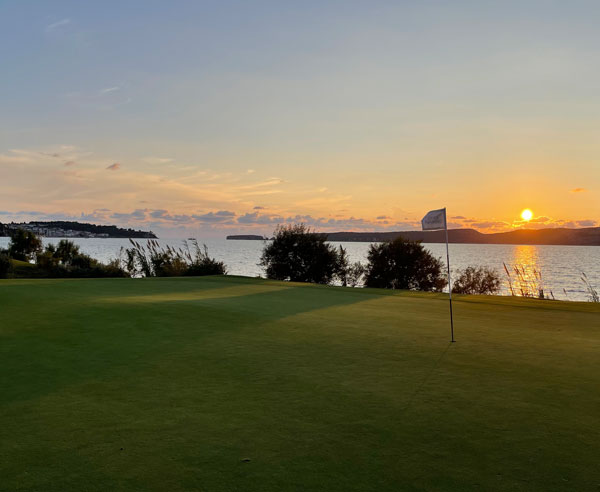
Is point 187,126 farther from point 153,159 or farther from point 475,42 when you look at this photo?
point 475,42

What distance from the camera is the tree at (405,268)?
34750mm

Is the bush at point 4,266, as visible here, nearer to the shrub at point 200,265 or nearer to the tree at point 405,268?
the shrub at point 200,265

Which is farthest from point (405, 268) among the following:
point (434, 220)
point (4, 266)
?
point (4, 266)

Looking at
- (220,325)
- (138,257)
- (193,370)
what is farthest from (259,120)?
(193,370)

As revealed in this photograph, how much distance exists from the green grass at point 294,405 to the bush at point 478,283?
24960 mm

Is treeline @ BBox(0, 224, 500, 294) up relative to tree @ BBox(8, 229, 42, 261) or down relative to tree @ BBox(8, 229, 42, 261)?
down

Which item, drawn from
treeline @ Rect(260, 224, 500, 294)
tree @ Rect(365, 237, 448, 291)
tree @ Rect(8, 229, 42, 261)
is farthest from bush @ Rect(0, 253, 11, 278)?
tree @ Rect(365, 237, 448, 291)

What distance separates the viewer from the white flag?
8.18 metres

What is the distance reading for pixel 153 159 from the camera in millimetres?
29625

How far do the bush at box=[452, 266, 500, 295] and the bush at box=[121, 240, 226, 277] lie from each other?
17422mm

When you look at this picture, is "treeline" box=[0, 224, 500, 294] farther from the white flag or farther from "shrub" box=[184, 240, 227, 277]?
the white flag

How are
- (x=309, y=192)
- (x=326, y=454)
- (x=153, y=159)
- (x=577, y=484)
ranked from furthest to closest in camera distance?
(x=309, y=192) < (x=153, y=159) < (x=326, y=454) < (x=577, y=484)

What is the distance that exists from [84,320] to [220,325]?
2.65 metres

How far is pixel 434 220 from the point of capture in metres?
8.38
